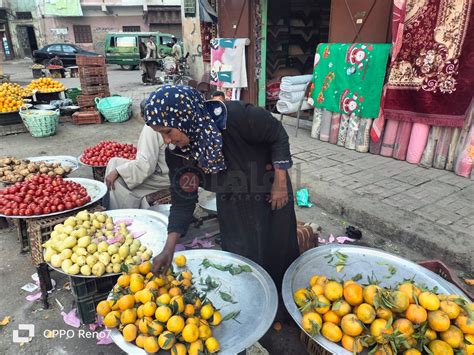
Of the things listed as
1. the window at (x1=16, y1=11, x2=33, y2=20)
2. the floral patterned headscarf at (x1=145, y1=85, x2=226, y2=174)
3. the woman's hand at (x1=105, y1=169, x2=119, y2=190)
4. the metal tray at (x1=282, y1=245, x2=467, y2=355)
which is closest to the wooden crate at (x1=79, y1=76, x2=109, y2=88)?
the woman's hand at (x1=105, y1=169, x2=119, y2=190)

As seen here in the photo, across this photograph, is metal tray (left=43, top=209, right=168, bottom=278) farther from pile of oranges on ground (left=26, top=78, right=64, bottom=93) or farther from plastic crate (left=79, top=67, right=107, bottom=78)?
pile of oranges on ground (left=26, top=78, right=64, bottom=93)

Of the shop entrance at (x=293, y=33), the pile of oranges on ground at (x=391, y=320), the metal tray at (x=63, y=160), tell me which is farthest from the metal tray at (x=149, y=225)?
the shop entrance at (x=293, y=33)

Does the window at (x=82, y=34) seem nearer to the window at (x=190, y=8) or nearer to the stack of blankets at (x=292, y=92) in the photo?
the window at (x=190, y=8)

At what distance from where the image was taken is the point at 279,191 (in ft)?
6.96

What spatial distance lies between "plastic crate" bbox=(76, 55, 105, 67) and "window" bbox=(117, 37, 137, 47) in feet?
45.8

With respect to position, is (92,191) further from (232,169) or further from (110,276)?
(232,169)

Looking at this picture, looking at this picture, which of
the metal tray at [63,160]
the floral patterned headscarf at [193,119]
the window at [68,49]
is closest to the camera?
the floral patterned headscarf at [193,119]

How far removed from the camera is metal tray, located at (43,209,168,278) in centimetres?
264

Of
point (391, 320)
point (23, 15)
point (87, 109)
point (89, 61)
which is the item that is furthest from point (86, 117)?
point (23, 15)

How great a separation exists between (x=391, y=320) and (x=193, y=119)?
4.38ft

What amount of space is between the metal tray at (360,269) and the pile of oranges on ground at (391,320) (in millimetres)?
239

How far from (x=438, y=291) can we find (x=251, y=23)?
712 cm

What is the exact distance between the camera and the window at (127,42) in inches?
840

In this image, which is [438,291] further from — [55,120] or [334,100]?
[55,120]
